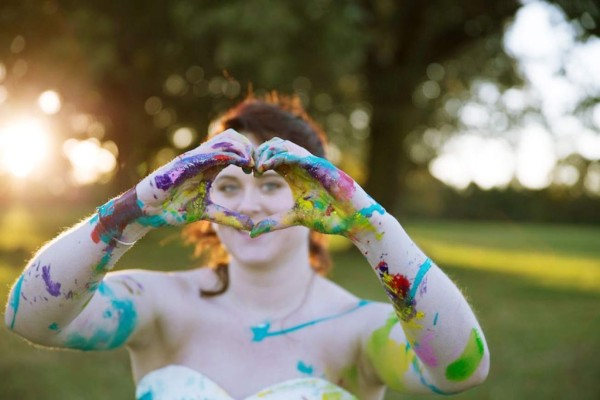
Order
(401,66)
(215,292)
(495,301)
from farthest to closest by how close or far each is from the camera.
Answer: (401,66) → (495,301) → (215,292)

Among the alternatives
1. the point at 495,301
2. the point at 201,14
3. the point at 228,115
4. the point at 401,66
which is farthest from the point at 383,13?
the point at 228,115

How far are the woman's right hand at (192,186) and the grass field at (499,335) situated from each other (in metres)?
0.79

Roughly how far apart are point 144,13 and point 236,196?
9905 millimetres

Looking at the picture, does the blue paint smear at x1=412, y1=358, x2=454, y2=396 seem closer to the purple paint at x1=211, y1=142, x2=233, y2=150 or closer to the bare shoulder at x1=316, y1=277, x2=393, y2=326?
the bare shoulder at x1=316, y1=277, x2=393, y2=326

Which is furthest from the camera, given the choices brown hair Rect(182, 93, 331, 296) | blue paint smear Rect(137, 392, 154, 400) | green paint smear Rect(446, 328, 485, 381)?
brown hair Rect(182, 93, 331, 296)

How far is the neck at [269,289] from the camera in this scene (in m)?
2.33

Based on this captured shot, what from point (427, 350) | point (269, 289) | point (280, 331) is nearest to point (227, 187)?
point (269, 289)

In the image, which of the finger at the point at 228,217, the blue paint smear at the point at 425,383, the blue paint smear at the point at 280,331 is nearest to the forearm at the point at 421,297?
the blue paint smear at the point at 425,383

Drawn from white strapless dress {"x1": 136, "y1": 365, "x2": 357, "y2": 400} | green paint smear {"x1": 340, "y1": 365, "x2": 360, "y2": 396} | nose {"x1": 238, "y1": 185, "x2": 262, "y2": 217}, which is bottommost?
green paint smear {"x1": 340, "y1": 365, "x2": 360, "y2": 396}

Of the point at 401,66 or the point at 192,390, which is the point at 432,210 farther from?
the point at 192,390

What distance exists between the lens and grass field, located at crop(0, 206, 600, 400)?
5.61 metres

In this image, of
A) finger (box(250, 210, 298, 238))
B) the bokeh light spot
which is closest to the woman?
finger (box(250, 210, 298, 238))

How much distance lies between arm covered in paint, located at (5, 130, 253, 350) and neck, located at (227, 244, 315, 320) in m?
0.66

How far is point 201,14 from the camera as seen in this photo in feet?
35.3
